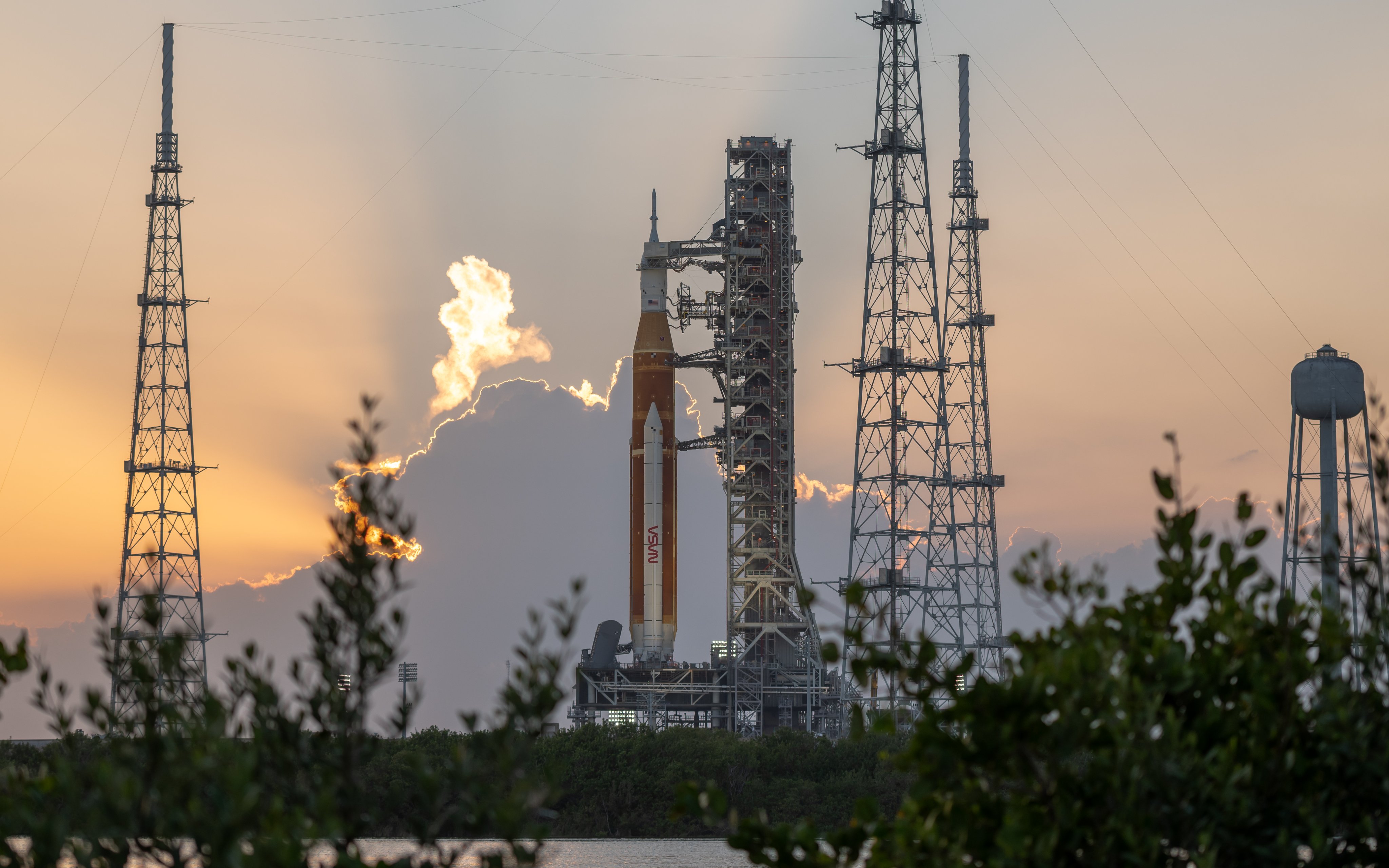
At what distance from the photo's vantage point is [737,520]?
8244 cm

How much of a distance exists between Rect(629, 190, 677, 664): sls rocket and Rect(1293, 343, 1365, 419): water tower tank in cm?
3381

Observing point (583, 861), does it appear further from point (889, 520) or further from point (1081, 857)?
point (1081, 857)

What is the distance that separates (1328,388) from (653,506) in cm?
3511

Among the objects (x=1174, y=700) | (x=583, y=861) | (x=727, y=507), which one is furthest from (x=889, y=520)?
(x=1174, y=700)

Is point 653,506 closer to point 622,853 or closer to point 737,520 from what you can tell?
point 737,520

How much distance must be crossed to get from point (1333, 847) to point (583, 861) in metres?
58.1

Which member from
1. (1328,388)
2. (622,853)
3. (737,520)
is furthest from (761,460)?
(1328,388)

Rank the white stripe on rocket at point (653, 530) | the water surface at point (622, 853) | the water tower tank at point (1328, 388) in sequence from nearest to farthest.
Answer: the water tower tank at point (1328, 388)
the water surface at point (622, 853)
the white stripe on rocket at point (653, 530)

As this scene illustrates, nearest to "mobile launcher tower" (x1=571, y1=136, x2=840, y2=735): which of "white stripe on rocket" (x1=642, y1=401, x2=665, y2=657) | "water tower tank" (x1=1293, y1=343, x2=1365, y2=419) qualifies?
"white stripe on rocket" (x1=642, y1=401, x2=665, y2=657)

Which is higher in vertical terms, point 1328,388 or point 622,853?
Result: point 1328,388

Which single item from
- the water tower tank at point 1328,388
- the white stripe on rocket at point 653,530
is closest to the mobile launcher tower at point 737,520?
the white stripe on rocket at point 653,530

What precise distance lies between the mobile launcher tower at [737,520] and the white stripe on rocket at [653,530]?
0.05 meters

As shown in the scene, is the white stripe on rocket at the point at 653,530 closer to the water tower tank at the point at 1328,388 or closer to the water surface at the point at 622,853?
the water surface at the point at 622,853

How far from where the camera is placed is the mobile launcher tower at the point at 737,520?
81500 mm
